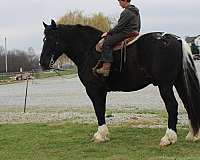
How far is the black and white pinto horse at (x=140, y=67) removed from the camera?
9016 mm

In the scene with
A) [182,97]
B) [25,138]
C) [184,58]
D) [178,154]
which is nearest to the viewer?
[178,154]

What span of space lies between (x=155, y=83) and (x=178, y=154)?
1716 millimetres

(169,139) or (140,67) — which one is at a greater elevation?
(140,67)

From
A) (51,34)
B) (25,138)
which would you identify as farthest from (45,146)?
→ (51,34)

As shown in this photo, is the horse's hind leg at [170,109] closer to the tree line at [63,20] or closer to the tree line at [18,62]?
the tree line at [63,20]

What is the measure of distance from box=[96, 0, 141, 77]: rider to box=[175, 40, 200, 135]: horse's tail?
1.15 m

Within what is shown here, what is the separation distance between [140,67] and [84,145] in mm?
2034

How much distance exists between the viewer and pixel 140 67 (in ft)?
30.4

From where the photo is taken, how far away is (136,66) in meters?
9.33

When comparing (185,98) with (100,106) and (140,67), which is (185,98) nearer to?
(140,67)

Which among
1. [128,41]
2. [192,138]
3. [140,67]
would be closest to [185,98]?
[192,138]

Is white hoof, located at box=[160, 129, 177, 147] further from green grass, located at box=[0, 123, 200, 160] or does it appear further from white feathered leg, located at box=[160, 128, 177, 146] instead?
green grass, located at box=[0, 123, 200, 160]

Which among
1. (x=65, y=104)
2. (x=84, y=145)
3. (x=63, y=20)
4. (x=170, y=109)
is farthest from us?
(x=63, y=20)

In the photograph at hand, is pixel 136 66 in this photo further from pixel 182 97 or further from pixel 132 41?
pixel 182 97
